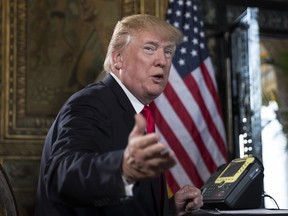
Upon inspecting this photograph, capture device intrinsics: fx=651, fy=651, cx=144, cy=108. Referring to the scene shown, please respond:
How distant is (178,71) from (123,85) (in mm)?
3778

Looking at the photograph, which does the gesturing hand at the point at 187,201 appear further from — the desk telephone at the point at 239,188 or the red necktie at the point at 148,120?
the red necktie at the point at 148,120

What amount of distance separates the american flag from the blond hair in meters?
3.43

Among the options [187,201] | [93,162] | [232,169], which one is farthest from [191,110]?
[93,162]

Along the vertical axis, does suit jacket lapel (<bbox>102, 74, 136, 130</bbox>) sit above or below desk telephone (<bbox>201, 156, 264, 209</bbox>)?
above

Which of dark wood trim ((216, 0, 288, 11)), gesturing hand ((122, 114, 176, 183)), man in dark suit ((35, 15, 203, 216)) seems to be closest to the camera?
gesturing hand ((122, 114, 176, 183))

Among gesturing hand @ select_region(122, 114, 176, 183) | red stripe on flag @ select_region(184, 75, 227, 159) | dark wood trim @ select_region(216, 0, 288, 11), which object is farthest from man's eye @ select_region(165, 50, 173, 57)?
dark wood trim @ select_region(216, 0, 288, 11)

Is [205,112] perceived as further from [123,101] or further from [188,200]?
[123,101]

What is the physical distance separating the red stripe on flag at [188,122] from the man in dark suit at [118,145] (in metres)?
3.32

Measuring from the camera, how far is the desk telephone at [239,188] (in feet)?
9.05

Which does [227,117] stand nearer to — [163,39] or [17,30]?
[17,30]

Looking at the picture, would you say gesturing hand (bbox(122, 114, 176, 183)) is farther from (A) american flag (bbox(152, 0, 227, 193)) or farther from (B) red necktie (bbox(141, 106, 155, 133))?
(A) american flag (bbox(152, 0, 227, 193))

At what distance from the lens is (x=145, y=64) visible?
2.55 m

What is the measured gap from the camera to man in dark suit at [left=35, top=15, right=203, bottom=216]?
173 centimetres

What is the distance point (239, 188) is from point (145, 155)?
4.16 ft
